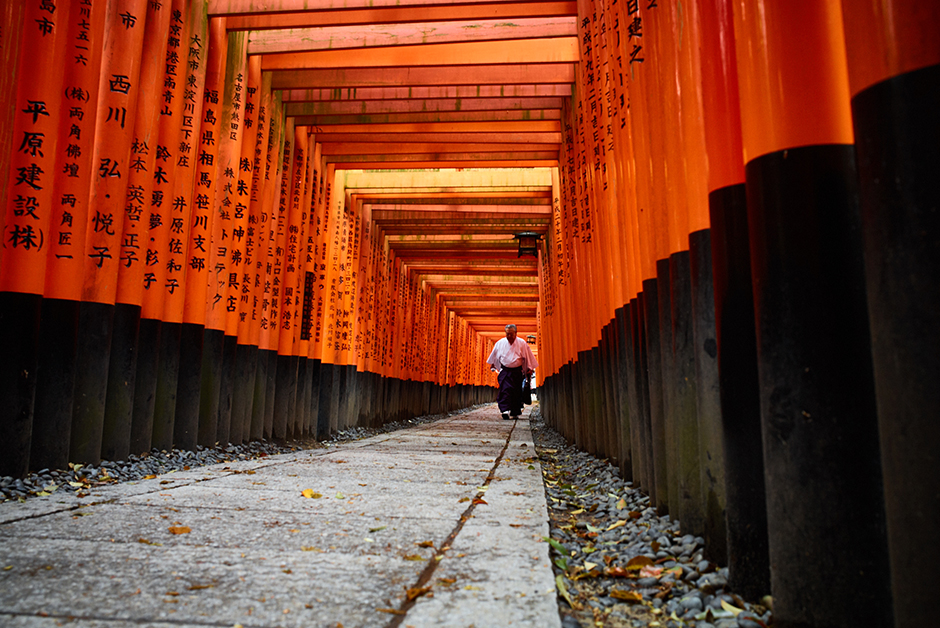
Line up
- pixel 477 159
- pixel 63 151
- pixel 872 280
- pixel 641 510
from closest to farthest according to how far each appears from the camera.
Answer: pixel 872 280
pixel 641 510
pixel 63 151
pixel 477 159

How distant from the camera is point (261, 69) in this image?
6.45 meters

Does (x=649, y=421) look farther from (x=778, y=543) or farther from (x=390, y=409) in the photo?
(x=390, y=409)

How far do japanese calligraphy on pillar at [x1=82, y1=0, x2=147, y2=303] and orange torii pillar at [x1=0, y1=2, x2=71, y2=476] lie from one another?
0.41 m

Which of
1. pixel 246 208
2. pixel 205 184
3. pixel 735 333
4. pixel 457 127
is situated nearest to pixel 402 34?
pixel 457 127

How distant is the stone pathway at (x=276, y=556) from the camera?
1437 millimetres

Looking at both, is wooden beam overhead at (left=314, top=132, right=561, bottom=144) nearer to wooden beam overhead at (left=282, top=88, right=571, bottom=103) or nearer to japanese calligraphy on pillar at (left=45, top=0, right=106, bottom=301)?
wooden beam overhead at (left=282, top=88, right=571, bottom=103)

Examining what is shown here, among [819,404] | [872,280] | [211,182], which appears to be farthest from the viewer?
[211,182]

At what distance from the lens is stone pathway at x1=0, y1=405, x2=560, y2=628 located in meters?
1.44

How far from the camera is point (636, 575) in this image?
191cm

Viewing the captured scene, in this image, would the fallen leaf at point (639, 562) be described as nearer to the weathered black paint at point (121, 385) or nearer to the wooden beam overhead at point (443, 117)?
the weathered black paint at point (121, 385)

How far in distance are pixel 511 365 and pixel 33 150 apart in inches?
406

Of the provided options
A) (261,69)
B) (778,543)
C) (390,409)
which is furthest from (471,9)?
(390,409)

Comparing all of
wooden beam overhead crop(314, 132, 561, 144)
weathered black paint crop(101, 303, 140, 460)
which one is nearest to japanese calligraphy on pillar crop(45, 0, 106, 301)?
weathered black paint crop(101, 303, 140, 460)

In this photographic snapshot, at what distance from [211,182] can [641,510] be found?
4543mm
